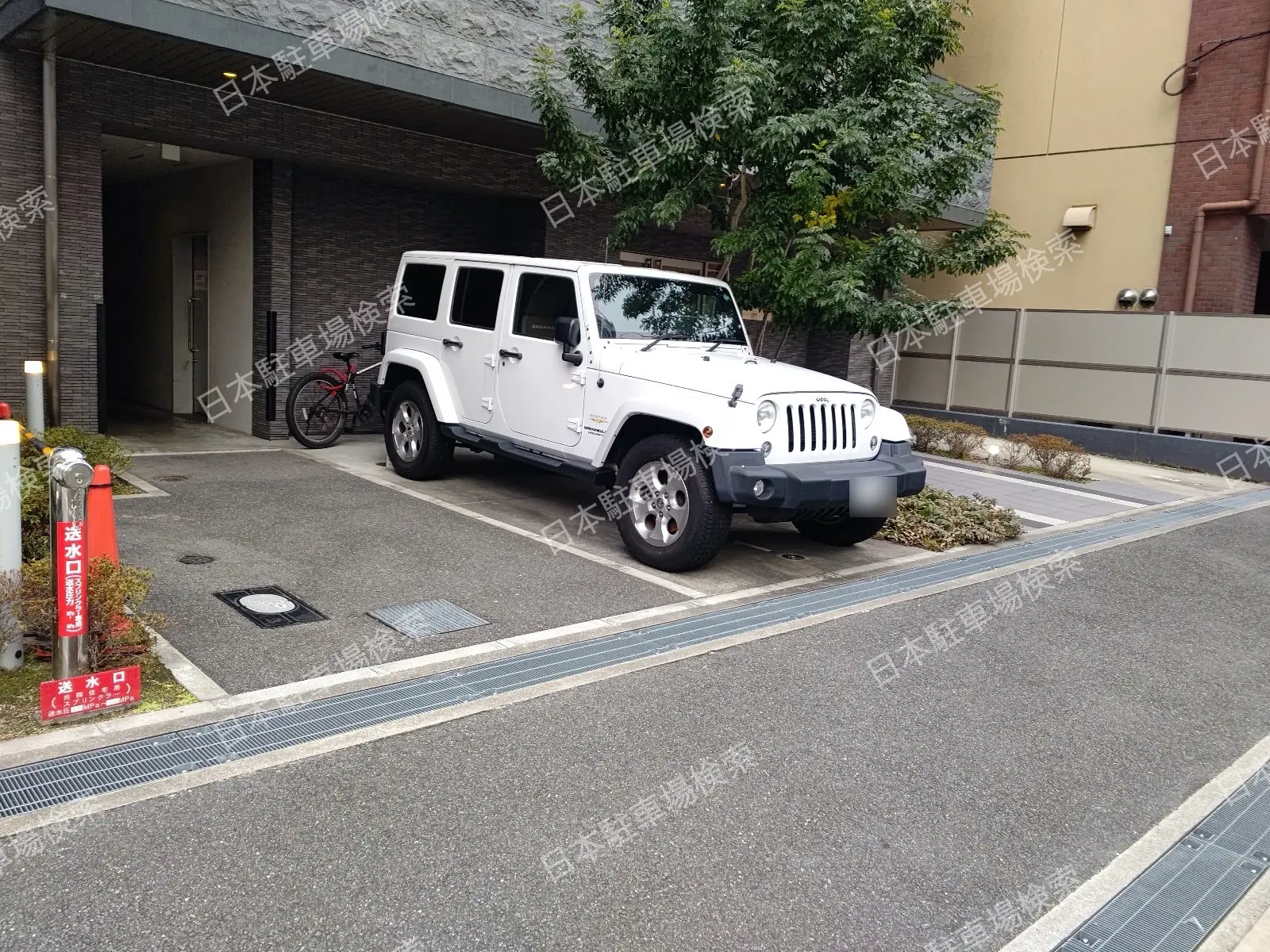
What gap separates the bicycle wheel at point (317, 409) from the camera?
11.6 meters

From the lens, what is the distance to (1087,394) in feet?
56.8

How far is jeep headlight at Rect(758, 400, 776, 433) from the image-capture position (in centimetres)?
689

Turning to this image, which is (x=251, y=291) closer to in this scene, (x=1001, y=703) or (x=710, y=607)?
(x=710, y=607)

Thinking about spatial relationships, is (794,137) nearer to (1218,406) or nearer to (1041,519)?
(1041,519)

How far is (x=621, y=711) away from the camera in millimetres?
4746

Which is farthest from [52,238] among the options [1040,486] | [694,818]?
[1040,486]

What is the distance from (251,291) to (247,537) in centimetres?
573

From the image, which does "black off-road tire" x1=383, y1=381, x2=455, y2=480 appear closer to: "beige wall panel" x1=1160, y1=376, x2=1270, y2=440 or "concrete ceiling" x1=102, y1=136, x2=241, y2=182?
"concrete ceiling" x1=102, y1=136, x2=241, y2=182

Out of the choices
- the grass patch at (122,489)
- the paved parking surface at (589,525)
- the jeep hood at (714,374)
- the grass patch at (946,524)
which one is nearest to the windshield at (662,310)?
the jeep hood at (714,374)

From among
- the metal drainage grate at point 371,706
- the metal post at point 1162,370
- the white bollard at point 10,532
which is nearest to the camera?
the metal drainage grate at point 371,706

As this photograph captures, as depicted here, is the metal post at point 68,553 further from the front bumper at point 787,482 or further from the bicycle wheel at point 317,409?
the bicycle wheel at point 317,409

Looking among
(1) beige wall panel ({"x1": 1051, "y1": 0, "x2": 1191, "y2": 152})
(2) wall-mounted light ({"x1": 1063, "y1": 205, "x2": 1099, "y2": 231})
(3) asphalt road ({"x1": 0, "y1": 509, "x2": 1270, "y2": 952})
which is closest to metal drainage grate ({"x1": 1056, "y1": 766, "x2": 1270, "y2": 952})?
(3) asphalt road ({"x1": 0, "y1": 509, "x2": 1270, "y2": 952})

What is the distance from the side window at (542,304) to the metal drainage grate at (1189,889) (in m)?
5.62

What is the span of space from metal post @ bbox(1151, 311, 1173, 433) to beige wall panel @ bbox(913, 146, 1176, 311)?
2682mm
